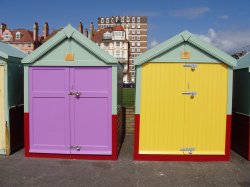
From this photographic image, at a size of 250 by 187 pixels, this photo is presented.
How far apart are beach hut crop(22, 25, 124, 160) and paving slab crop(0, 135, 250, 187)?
38 centimetres

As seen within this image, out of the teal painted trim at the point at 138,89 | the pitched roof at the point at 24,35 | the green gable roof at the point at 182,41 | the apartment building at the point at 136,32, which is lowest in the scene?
the teal painted trim at the point at 138,89

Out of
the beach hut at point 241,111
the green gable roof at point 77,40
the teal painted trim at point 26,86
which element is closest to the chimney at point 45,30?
the teal painted trim at point 26,86

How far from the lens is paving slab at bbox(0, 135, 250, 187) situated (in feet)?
18.6

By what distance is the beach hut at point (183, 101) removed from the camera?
22.3ft

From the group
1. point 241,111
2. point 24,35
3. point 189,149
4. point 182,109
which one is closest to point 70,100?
point 182,109

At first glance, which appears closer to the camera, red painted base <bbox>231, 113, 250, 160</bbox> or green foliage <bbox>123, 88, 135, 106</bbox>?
red painted base <bbox>231, 113, 250, 160</bbox>

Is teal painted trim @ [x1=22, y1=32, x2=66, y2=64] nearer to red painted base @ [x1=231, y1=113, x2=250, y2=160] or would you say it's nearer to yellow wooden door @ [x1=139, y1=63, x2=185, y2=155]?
yellow wooden door @ [x1=139, y1=63, x2=185, y2=155]

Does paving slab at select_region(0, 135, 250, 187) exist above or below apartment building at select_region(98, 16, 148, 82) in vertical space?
below

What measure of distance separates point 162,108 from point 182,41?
173 cm

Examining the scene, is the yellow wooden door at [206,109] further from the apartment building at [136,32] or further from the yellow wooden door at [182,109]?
the apartment building at [136,32]

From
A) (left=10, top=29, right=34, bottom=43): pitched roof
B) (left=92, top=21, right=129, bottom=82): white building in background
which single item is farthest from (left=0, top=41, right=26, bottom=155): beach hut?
(left=92, top=21, right=129, bottom=82): white building in background

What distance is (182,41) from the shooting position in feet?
22.1

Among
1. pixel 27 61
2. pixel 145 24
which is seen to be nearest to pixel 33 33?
pixel 145 24

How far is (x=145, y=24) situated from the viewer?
112188 millimetres
